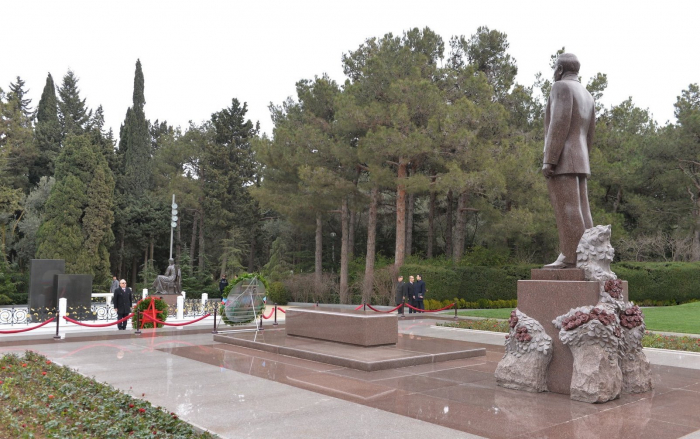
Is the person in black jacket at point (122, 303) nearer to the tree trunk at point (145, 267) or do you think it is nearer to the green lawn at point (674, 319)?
the green lawn at point (674, 319)

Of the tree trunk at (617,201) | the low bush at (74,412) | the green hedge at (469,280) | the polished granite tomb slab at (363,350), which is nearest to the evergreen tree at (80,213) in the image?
the green hedge at (469,280)

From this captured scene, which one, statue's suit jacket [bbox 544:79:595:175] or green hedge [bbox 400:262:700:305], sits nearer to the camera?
statue's suit jacket [bbox 544:79:595:175]

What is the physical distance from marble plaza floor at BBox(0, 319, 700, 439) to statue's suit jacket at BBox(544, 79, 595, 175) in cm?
320

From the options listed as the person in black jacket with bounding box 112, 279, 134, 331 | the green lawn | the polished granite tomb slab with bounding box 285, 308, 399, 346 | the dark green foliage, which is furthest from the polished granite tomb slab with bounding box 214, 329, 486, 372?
the dark green foliage

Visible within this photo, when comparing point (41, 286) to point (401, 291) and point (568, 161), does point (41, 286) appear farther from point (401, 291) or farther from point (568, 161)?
point (568, 161)

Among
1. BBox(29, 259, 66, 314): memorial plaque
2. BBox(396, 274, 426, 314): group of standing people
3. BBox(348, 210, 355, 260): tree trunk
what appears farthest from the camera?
BBox(348, 210, 355, 260): tree trunk

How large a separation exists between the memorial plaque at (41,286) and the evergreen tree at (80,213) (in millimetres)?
13704

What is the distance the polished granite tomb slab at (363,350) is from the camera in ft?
30.0

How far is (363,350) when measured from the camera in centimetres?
1025

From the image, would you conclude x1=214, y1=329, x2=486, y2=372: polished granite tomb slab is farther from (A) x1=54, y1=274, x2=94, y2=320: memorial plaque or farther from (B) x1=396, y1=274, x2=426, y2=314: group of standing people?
(A) x1=54, y1=274, x2=94, y2=320: memorial plaque

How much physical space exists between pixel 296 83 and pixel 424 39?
9268 millimetres

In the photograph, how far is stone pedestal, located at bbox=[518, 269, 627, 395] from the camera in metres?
7.01

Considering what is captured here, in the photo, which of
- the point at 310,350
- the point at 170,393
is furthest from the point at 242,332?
the point at 170,393

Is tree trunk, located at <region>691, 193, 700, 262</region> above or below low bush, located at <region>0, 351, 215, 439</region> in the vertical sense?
above
